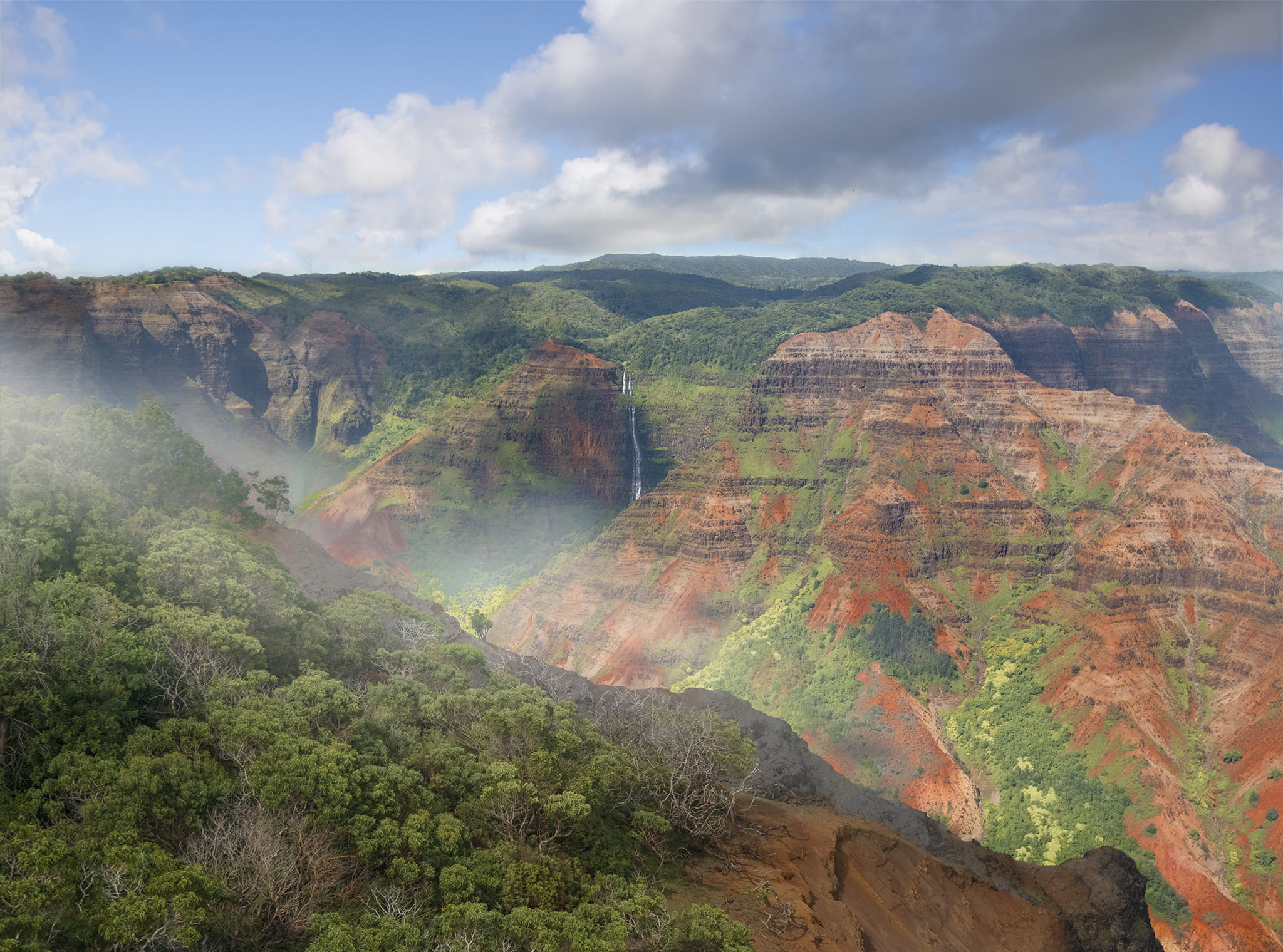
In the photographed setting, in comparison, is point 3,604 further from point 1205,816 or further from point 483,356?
point 483,356

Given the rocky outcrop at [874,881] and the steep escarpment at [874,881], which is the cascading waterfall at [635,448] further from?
the steep escarpment at [874,881]

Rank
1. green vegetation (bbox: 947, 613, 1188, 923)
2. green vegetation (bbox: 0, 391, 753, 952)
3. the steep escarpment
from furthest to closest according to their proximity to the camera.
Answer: green vegetation (bbox: 947, 613, 1188, 923)
the steep escarpment
green vegetation (bbox: 0, 391, 753, 952)

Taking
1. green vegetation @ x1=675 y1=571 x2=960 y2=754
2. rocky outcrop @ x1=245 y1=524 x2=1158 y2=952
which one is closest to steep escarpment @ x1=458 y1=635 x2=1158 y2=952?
rocky outcrop @ x1=245 y1=524 x2=1158 y2=952

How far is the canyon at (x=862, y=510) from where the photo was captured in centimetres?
7081

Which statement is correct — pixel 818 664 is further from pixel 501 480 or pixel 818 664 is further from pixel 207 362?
pixel 207 362

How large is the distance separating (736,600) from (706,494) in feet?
58.4

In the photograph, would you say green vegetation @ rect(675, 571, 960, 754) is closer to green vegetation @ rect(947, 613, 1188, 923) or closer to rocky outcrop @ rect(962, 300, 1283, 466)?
green vegetation @ rect(947, 613, 1188, 923)

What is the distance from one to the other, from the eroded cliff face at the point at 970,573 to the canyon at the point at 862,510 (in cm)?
33

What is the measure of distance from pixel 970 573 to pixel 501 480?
241ft

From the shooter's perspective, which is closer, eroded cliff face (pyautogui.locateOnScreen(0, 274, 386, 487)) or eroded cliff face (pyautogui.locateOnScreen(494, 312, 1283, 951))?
eroded cliff face (pyautogui.locateOnScreen(494, 312, 1283, 951))

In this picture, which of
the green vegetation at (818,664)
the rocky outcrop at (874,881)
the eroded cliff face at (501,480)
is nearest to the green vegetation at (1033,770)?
the green vegetation at (818,664)

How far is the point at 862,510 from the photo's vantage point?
96938 millimetres

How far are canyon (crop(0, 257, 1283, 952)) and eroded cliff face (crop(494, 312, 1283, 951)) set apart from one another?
33cm

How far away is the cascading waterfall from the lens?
466ft
